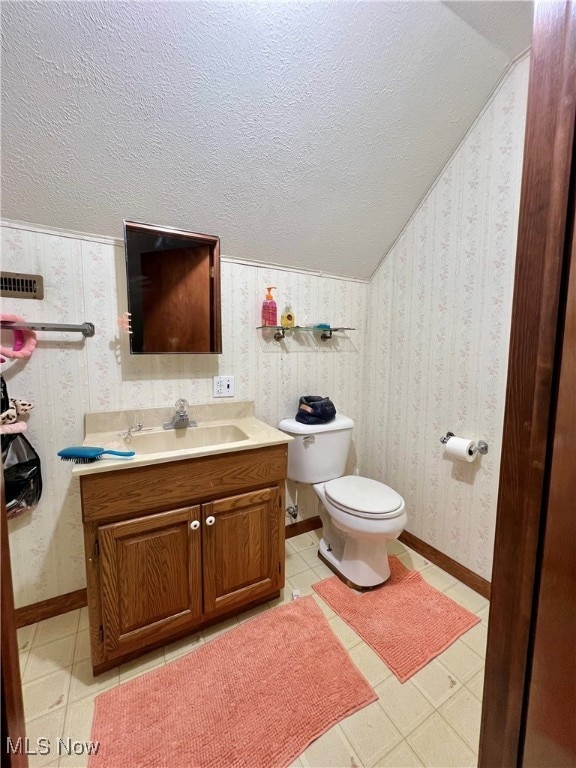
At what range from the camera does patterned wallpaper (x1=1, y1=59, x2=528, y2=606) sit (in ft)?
4.61

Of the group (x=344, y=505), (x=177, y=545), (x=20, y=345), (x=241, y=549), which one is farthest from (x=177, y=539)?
(x=20, y=345)

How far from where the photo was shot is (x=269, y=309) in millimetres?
1807

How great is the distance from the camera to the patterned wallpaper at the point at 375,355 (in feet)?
4.61

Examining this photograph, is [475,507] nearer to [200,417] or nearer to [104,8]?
[200,417]

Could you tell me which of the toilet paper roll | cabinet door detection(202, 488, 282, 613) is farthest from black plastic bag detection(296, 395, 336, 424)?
the toilet paper roll

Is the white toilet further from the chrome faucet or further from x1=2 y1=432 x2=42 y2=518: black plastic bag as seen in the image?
x1=2 y1=432 x2=42 y2=518: black plastic bag

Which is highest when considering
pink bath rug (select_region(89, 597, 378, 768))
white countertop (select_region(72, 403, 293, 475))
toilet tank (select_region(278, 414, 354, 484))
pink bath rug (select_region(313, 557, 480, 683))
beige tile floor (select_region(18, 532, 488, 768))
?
white countertop (select_region(72, 403, 293, 475))

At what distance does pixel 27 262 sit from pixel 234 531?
1.38 m

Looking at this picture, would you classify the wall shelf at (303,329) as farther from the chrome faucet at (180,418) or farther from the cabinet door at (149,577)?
the cabinet door at (149,577)

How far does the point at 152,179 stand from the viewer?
4.32ft

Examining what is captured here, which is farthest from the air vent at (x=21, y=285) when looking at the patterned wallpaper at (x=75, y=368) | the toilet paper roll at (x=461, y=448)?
the toilet paper roll at (x=461, y=448)

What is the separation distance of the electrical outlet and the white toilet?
0.35 metres

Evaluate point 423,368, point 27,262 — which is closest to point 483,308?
point 423,368

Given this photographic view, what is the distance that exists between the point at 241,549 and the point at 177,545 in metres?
0.28
